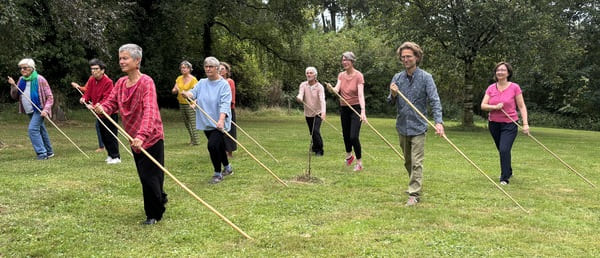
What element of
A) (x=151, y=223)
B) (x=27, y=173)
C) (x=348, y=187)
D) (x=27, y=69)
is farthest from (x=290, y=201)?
(x=27, y=69)

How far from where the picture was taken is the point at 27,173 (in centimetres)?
745

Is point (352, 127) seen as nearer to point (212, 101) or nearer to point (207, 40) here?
point (212, 101)

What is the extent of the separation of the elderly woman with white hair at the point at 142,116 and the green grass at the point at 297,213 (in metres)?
0.39

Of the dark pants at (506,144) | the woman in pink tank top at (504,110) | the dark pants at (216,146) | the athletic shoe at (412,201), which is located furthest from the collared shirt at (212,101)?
the dark pants at (506,144)

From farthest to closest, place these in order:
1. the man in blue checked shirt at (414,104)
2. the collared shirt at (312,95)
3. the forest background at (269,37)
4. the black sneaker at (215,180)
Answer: the forest background at (269,37)
the collared shirt at (312,95)
the black sneaker at (215,180)
the man in blue checked shirt at (414,104)

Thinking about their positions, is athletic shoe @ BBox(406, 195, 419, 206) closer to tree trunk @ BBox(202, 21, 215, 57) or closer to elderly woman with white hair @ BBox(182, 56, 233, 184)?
elderly woman with white hair @ BBox(182, 56, 233, 184)

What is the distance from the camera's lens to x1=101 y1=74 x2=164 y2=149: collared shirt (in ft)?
15.3

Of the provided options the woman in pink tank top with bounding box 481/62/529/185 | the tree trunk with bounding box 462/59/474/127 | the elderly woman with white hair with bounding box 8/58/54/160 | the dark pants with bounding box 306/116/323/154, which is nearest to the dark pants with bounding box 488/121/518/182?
the woman in pink tank top with bounding box 481/62/529/185

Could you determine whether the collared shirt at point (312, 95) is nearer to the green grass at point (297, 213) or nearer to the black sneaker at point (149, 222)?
the green grass at point (297, 213)

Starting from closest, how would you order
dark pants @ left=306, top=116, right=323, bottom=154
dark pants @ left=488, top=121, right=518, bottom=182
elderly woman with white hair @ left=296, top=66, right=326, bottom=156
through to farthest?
dark pants @ left=488, top=121, right=518, bottom=182
elderly woman with white hair @ left=296, top=66, right=326, bottom=156
dark pants @ left=306, top=116, right=323, bottom=154

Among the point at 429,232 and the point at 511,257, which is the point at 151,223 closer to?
the point at 429,232

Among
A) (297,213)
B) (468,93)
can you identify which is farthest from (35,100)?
(468,93)

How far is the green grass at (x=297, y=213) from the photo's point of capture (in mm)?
4289

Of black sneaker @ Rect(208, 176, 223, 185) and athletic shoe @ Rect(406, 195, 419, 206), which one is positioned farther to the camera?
black sneaker @ Rect(208, 176, 223, 185)
